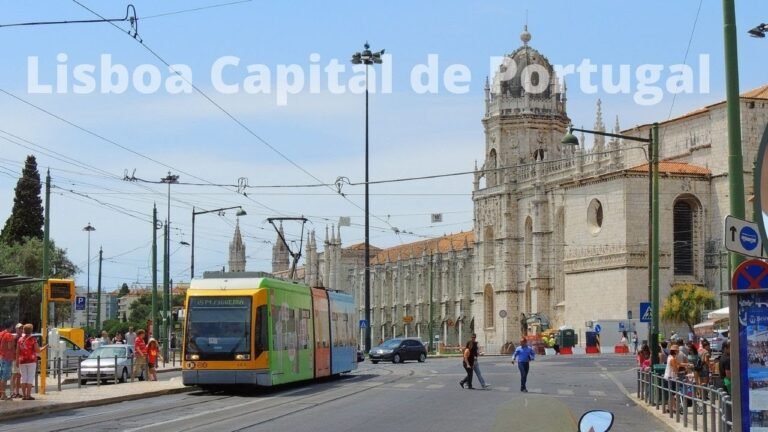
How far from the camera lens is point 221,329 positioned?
92.2 ft

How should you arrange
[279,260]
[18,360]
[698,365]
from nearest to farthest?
[18,360] → [698,365] → [279,260]

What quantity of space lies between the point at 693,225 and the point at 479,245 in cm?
2816

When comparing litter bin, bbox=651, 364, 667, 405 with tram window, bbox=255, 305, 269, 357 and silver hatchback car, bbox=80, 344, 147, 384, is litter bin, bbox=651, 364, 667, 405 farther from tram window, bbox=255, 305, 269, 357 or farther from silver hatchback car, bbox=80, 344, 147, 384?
silver hatchback car, bbox=80, 344, 147, 384

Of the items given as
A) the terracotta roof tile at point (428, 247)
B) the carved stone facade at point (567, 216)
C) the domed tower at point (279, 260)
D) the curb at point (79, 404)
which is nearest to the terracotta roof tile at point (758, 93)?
the carved stone facade at point (567, 216)

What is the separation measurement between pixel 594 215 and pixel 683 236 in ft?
21.0

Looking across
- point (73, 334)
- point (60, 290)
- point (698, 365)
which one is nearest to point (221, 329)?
point (60, 290)

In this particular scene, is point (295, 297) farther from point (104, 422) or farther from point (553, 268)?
point (553, 268)

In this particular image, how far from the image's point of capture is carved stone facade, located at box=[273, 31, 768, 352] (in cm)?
7725

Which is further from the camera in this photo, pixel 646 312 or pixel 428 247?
pixel 428 247

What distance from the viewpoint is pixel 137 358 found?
3575cm

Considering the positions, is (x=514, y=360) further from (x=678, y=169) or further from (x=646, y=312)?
(x=678, y=169)

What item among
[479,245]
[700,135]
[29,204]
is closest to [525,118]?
[479,245]

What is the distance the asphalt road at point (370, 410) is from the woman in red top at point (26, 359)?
199 cm

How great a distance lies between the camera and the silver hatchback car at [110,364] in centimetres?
3497
